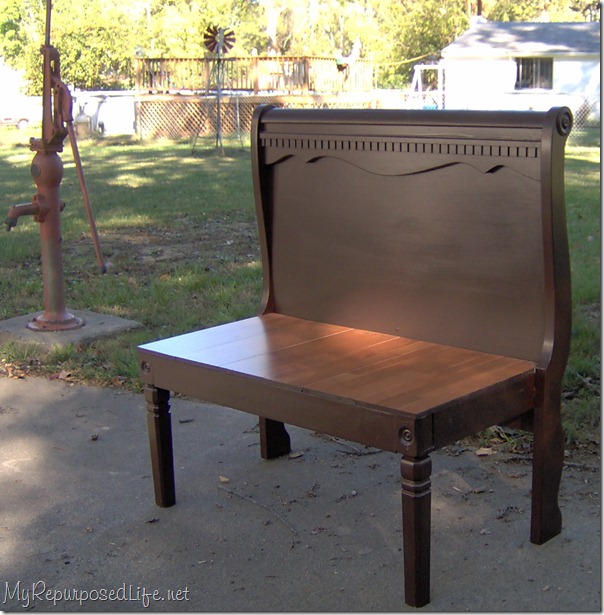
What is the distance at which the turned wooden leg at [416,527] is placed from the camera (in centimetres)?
265

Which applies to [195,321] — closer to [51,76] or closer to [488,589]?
[51,76]

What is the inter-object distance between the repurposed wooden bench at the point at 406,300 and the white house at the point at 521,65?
25.9 meters

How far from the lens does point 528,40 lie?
100.0ft

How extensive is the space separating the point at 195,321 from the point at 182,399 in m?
1.16

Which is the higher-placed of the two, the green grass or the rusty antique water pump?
the rusty antique water pump

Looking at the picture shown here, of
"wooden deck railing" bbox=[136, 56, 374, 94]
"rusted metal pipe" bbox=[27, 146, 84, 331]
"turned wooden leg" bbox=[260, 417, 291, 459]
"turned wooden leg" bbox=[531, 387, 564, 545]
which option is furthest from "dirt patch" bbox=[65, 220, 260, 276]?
"wooden deck railing" bbox=[136, 56, 374, 94]

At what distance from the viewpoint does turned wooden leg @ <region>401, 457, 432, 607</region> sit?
265 cm

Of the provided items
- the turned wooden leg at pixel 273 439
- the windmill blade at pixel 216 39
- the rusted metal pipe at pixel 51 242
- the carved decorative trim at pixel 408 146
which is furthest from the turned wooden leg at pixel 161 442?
the windmill blade at pixel 216 39

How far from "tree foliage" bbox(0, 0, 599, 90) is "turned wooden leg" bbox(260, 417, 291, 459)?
91.1ft

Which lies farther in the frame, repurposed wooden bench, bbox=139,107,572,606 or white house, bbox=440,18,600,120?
white house, bbox=440,18,600,120

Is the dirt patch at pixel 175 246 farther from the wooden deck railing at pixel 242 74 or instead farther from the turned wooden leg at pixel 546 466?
the wooden deck railing at pixel 242 74

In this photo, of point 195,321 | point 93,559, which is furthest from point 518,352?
point 195,321

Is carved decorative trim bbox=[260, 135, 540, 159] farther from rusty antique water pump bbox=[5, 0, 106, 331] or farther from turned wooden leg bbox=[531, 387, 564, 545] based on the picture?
rusty antique water pump bbox=[5, 0, 106, 331]

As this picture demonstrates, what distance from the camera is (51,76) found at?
17.2 feet
